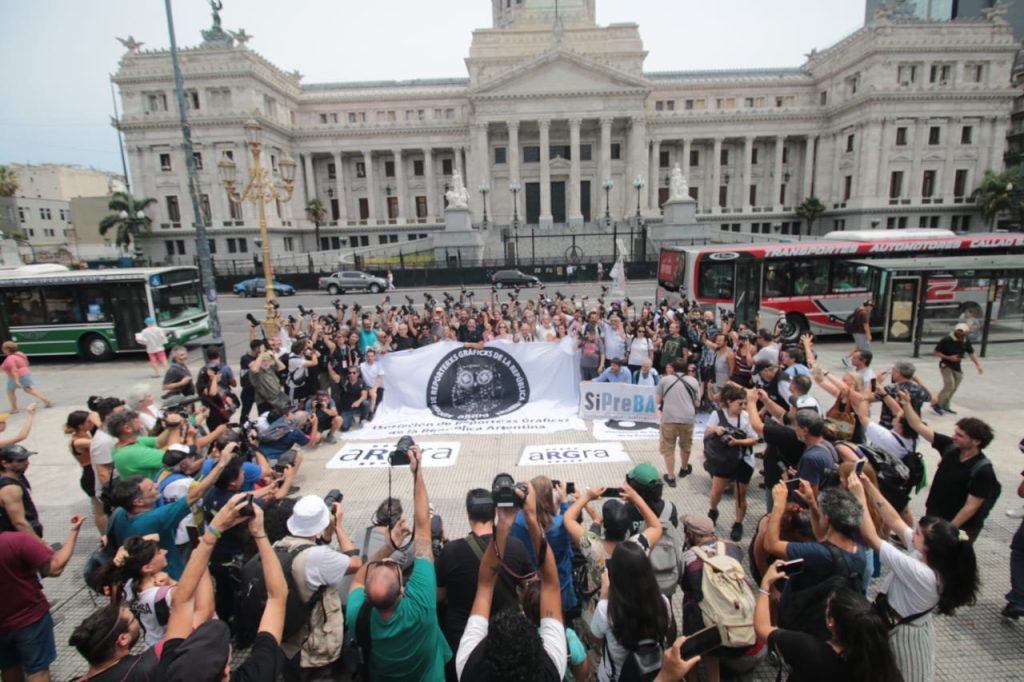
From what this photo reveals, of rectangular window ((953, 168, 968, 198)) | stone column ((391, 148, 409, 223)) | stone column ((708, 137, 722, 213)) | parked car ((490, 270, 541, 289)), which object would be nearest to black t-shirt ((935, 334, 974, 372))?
parked car ((490, 270, 541, 289))

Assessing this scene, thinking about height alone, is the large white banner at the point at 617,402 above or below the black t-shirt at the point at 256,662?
below

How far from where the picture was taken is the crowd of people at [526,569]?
254 cm

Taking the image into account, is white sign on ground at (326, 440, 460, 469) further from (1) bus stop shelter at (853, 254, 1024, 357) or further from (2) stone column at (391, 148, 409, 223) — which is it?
(2) stone column at (391, 148, 409, 223)

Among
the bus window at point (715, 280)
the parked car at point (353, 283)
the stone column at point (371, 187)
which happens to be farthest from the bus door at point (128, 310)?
the stone column at point (371, 187)

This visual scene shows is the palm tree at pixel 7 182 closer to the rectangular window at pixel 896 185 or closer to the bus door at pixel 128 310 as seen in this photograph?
the bus door at pixel 128 310

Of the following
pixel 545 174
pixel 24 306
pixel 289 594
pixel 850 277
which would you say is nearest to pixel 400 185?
pixel 545 174

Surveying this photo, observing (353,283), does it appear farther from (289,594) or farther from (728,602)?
(728,602)

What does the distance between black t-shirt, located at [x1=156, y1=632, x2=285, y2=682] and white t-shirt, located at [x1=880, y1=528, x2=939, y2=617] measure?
11.2ft

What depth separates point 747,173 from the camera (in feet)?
200

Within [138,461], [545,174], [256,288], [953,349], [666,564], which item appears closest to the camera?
[666,564]

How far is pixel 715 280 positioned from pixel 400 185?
50938 mm

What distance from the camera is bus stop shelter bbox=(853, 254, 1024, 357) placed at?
14.1 meters

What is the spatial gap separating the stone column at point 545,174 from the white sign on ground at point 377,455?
46.7 meters

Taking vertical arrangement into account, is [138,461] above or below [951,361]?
above
